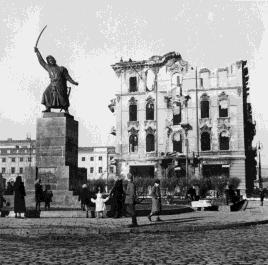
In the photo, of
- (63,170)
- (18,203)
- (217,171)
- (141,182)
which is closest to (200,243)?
(18,203)

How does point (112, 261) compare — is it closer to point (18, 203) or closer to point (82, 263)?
point (82, 263)

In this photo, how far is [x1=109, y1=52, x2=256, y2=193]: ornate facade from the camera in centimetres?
5300

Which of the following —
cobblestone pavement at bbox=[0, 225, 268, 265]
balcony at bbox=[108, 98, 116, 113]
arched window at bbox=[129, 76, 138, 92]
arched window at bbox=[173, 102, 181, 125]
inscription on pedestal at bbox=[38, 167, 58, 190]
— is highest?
arched window at bbox=[129, 76, 138, 92]

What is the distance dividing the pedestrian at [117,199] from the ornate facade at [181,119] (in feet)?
113

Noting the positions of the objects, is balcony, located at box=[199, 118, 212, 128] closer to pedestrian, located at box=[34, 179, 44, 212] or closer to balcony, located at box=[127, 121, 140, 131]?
balcony, located at box=[127, 121, 140, 131]

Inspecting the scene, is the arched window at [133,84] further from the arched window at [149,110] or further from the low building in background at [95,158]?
the low building in background at [95,158]

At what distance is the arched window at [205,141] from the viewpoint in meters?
54.1

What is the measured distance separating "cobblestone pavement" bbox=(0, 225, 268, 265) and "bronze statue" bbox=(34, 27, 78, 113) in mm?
Answer: 8819

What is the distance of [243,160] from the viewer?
51.8 metres

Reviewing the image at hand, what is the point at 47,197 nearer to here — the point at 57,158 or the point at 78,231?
the point at 57,158

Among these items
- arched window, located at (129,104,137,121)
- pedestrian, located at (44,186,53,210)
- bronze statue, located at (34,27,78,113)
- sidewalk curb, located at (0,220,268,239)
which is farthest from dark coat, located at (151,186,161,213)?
arched window, located at (129,104,137,121)

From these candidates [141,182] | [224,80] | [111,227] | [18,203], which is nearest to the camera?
[111,227]

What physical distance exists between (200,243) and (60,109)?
11233 mm

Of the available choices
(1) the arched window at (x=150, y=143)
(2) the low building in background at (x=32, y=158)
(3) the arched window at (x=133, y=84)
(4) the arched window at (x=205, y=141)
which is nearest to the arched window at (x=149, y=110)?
(1) the arched window at (x=150, y=143)
